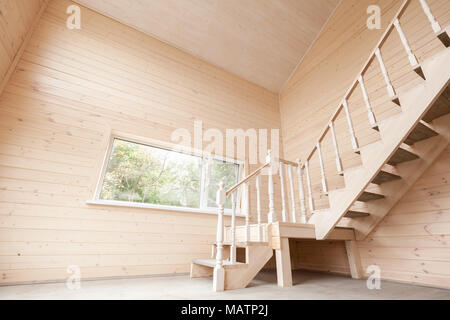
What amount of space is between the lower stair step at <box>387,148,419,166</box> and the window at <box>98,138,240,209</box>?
84.4 inches

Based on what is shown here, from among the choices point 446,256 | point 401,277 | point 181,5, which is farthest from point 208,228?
point 181,5

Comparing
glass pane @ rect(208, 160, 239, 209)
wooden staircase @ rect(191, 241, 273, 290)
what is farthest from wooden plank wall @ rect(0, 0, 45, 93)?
wooden staircase @ rect(191, 241, 273, 290)

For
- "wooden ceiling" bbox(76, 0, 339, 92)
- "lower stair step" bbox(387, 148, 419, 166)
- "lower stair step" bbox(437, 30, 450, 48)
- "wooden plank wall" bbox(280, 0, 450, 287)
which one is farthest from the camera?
"wooden ceiling" bbox(76, 0, 339, 92)

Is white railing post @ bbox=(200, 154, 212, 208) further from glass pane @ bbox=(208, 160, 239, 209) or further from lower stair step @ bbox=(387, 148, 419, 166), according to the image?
lower stair step @ bbox=(387, 148, 419, 166)

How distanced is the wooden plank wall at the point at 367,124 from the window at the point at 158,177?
5.12ft

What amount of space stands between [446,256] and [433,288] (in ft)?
0.98

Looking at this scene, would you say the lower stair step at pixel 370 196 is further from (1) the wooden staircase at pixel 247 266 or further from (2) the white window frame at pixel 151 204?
(2) the white window frame at pixel 151 204

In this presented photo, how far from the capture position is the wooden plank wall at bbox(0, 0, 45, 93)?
212cm

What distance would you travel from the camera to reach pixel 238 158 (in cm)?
358

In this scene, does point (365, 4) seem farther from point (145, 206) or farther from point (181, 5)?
point (145, 206)

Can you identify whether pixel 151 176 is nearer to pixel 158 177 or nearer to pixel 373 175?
pixel 158 177

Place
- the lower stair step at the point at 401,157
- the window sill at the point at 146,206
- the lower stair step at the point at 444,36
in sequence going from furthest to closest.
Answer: the window sill at the point at 146,206, the lower stair step at the point at 401,157, the lower stair step at the point at 444,36

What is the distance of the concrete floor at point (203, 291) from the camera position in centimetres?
162

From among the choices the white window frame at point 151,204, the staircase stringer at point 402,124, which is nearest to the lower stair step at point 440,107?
the staircase stringer at point 402,124
